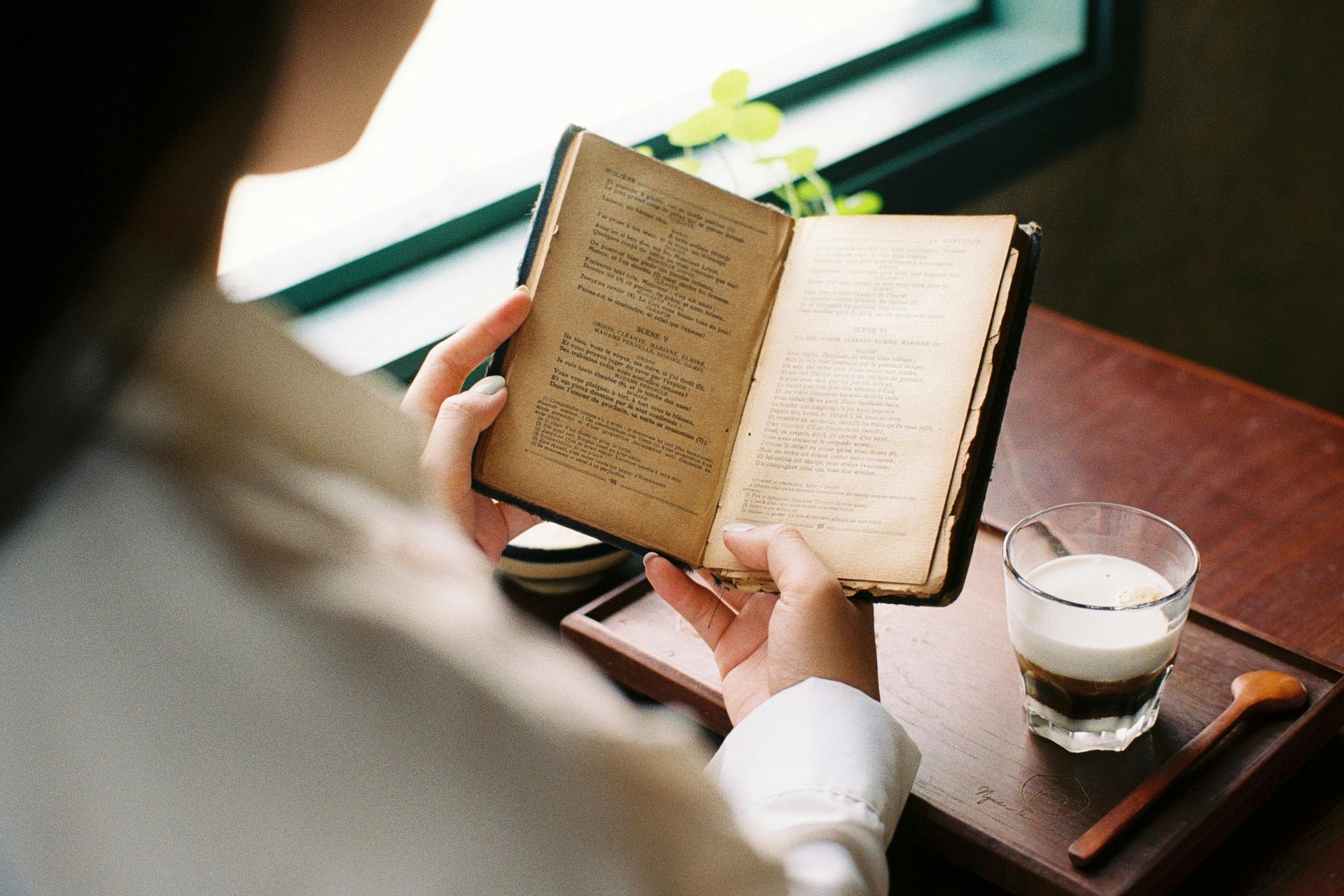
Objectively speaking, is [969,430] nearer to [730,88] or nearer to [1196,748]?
[1196,748]

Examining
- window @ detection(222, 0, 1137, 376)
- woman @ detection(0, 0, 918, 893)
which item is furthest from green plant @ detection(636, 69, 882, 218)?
woman @ detection(0, 0, 918, 893)

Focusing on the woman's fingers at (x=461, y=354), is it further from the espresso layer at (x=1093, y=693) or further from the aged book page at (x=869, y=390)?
the espresso layer at (x=1093, y=693)

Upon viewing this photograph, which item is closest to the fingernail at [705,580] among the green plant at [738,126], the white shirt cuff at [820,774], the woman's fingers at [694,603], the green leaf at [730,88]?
the woman's fingers at [694,603]

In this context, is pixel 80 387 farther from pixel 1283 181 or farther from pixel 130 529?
pixel 1283 181

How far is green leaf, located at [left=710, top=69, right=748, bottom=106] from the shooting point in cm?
122

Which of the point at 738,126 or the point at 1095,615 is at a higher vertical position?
the point at 738,126

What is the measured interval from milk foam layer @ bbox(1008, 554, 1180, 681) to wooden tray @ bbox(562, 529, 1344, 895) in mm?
83

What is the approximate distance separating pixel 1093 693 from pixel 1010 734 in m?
0.09

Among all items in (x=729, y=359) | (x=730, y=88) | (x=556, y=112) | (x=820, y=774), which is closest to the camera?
(x=820, y=774)

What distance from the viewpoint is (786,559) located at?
855 millimetres

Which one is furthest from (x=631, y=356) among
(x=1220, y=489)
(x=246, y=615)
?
(x=1220, y=489)

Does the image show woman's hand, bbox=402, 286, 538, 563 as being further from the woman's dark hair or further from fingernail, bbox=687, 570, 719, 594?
the woman's dark hair

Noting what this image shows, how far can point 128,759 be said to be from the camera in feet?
1.64

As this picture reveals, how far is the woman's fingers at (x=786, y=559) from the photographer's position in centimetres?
84
